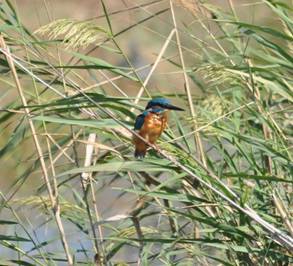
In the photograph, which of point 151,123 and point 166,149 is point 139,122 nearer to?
point 151,123

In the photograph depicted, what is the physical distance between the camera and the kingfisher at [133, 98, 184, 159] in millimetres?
2918

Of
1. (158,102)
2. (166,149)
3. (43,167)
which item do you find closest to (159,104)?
(158,102)

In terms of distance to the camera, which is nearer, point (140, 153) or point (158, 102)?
point (140, 153)

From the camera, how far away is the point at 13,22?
2.88 metres

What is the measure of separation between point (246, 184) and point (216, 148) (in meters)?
0.19

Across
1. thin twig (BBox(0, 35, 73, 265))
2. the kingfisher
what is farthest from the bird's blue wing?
thin twig (BBox(0, 35, 73, 265))

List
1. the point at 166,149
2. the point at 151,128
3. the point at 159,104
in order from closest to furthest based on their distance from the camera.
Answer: the point at 166,149
the point at 151,128
the point at 159,104

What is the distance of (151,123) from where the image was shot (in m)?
2.96

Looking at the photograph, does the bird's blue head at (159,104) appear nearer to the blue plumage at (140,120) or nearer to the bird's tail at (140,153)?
the blue plumage at (140,120)

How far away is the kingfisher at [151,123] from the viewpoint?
292 centimetres

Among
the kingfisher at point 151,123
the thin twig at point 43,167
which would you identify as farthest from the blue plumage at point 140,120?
the thin twig at point 43,167

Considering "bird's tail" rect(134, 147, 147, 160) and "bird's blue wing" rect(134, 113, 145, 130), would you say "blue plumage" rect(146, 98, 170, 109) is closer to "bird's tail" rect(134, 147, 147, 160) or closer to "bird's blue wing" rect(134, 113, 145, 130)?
"bird's blue wing" rect(134, 113, 145, 130)

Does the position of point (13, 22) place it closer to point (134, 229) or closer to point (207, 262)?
point (134, 229)

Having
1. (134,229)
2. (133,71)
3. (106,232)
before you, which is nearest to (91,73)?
(133,71)
